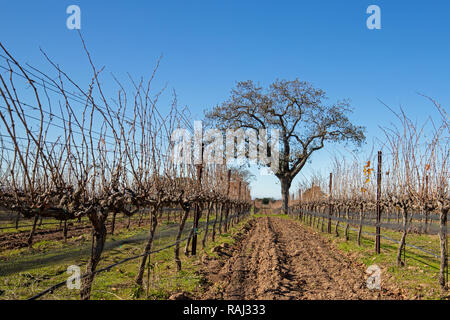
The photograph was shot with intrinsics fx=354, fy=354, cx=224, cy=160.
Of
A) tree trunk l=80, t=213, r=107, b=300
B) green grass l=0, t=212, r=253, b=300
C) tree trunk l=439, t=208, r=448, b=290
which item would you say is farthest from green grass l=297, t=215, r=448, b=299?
tree trunk l=80, t=213, r=107, b=300

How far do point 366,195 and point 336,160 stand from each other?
11.4ft

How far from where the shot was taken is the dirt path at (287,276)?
20.8ft

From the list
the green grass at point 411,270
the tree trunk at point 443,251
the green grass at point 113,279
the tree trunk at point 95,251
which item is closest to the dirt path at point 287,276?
the green grass at point 411,270

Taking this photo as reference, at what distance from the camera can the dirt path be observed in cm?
634

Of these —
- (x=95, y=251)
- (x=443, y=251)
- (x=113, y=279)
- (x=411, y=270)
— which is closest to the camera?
(x=95, y=251)

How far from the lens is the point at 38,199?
463 cm

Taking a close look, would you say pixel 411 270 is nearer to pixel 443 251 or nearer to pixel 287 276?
pixel 443 251

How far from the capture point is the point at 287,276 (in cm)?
779

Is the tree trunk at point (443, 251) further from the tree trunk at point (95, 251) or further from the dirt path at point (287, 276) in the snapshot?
the tree trunk at point (95, 251)

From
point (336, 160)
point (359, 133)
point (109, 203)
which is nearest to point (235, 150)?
point (359, 133)

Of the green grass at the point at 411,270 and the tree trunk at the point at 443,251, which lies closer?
the green grass at the point at 411,270

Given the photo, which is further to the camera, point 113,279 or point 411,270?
point 411,270

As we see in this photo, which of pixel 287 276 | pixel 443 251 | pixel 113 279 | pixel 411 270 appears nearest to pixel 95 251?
pixel 113 279
